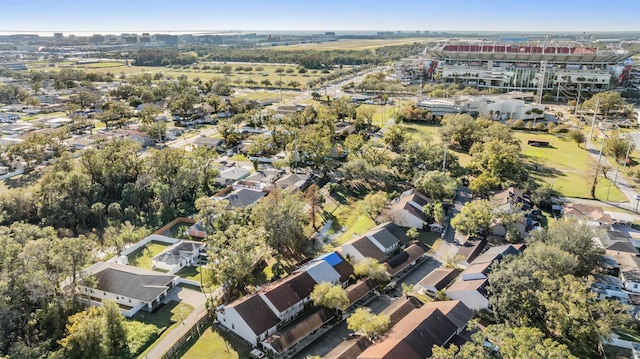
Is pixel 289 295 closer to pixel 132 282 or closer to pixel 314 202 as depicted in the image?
pixel 132 282

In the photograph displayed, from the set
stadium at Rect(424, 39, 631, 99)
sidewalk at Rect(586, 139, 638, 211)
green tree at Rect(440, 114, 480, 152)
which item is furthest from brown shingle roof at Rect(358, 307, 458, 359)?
stadium at Rect(424, 39, 631, 99)

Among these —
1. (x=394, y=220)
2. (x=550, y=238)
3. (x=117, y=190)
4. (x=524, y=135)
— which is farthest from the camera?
(x=524, y=135)

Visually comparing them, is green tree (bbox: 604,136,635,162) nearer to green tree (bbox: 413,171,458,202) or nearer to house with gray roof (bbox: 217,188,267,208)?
green tree (bbox: 413,171,458,202)

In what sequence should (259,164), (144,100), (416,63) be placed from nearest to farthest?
(259,164) < (144,100) < (416,63)

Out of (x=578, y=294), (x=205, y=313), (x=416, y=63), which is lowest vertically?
(x=205, y=313)

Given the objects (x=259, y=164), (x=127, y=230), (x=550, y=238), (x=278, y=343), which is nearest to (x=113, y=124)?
(x=259, y=164)

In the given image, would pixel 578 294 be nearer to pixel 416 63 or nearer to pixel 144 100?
pixel 144 100
